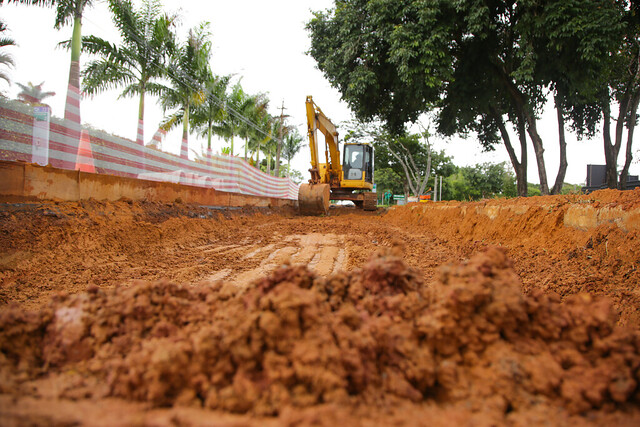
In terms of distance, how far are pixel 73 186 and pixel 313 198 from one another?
742 cm

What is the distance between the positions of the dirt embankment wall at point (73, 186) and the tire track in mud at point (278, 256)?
160cm

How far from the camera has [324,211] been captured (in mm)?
11367

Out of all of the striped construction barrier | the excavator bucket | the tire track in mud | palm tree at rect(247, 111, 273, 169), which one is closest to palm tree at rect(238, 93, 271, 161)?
palm tree at rect(247, 111, 273, 169)

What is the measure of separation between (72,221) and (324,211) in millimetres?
8113

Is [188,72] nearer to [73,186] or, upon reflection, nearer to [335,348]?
[73,186]

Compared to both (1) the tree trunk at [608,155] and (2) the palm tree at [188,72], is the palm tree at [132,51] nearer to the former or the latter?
(2) the palm tree at [188,72]

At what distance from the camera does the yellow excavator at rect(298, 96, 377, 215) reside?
1175 cm

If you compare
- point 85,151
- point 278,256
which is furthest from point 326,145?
point 278,256

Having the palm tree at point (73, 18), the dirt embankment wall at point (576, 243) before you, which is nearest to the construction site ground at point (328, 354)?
the dirt embankment wall at point (576, 243)

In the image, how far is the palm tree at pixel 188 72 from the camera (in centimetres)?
1774

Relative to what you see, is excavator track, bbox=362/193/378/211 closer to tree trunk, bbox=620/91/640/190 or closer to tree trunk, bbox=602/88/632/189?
tree trunk, bbox=602/88/632/189

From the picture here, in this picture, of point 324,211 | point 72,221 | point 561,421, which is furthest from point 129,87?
point 561,421

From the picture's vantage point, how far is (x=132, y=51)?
15.4 metres

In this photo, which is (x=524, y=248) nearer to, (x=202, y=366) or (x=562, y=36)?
(x=202, y=366)
